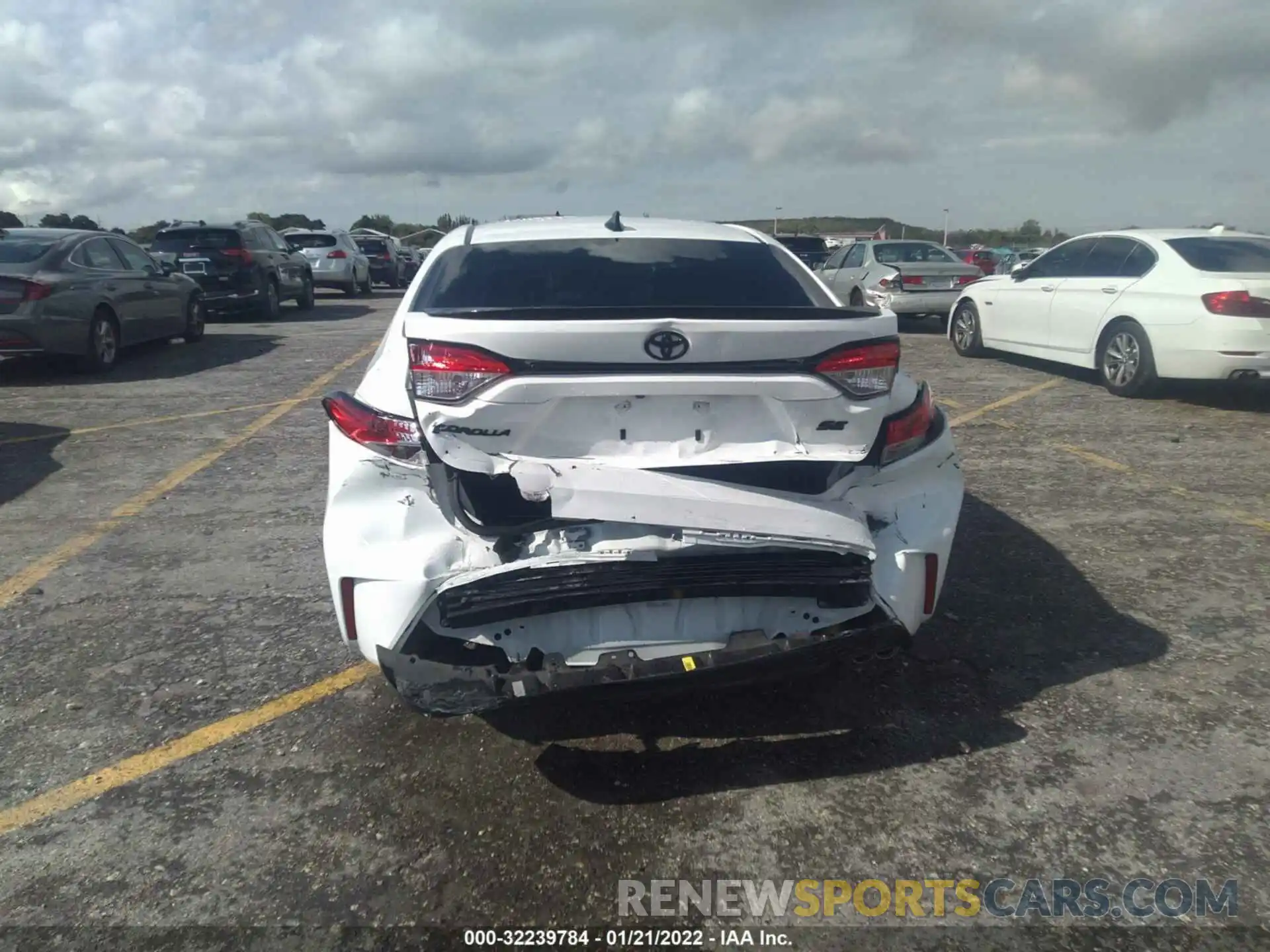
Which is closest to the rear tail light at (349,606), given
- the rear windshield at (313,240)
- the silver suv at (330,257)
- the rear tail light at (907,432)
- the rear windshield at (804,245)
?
the rear tail light at (907,432)

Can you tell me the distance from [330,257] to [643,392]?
70.1ft

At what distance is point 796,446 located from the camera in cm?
302

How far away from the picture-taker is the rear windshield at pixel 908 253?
15.4m

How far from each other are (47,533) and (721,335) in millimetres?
4288

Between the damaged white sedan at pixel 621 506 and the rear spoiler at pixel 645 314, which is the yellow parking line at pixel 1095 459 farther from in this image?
the rear spoiler at pixel 645 314

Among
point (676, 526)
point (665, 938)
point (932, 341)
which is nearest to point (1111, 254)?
point (932, 341)

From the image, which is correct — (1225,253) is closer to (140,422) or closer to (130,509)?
(130,509)

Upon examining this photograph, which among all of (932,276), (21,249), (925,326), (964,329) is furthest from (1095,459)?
(21,249)

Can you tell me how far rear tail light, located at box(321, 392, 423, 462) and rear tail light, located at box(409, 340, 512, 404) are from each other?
184mm

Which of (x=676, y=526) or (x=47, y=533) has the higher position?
(x=676, y=526)

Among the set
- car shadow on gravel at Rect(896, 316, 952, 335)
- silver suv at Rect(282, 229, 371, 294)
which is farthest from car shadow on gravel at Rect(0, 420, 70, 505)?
silver suv at Rect(282, 229, 371, 294)

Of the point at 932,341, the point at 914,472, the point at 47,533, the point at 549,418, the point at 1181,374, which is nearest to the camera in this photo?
the point at 549,418

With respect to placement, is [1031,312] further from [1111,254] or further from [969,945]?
[969,945]

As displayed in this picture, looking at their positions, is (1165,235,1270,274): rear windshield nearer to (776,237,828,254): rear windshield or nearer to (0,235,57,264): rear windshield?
(776,237,828,254): rear windshield
